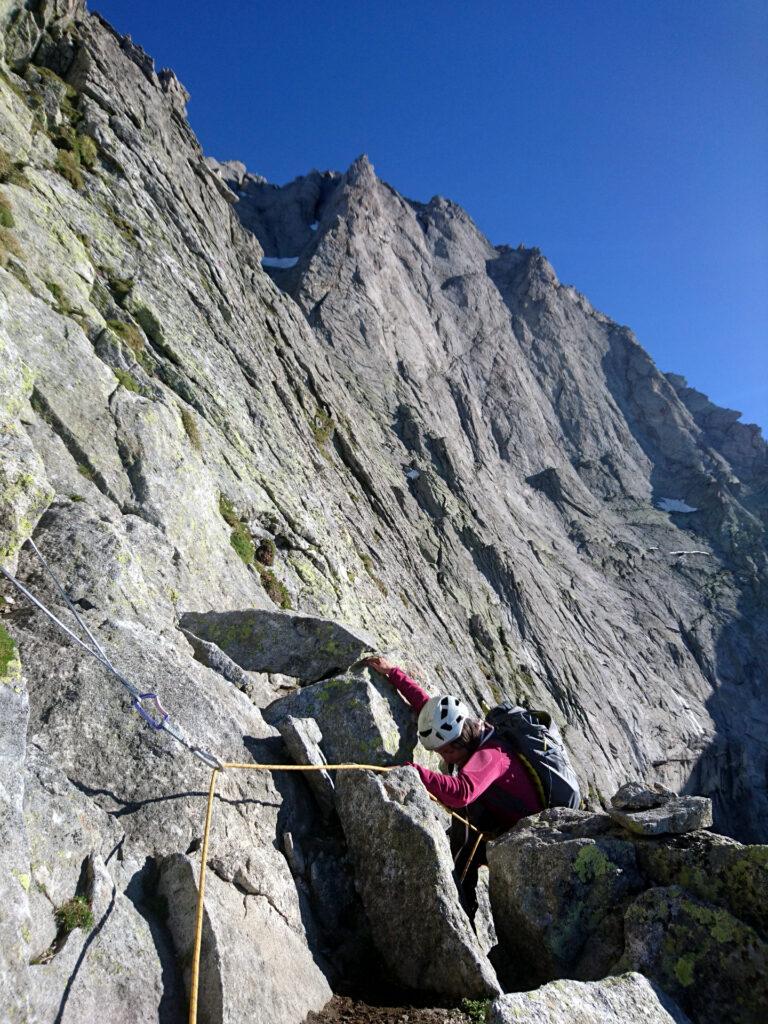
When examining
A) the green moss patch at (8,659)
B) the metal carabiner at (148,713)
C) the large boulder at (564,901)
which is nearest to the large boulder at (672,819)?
the large boulder at (564,901)

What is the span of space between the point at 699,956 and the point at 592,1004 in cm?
176

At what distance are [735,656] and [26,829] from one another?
111 m

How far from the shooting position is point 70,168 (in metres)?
25.6

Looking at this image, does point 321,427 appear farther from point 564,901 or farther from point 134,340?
point 564,901

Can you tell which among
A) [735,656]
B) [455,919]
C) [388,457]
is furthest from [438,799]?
[735,656]

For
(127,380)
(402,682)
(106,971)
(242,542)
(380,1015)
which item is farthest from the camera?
(242,542)

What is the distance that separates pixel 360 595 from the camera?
26734 millimetres

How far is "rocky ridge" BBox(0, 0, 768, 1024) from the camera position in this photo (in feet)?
19.3

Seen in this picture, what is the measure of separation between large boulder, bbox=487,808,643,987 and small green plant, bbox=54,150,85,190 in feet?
96.9

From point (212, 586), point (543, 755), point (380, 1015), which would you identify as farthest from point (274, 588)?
point (380, 1015)

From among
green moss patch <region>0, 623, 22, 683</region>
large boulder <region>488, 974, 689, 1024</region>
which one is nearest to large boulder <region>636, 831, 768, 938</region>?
large boulder <region>488, 974, 689, 1024</region>

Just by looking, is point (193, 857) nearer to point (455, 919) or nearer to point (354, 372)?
point (455, 919)

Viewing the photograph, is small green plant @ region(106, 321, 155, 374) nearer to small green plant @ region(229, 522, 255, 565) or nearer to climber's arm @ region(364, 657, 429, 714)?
small green plant @ region(229, 522, 255, 565)

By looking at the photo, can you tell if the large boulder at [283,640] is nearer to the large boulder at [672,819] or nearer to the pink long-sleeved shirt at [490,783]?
the pink long-sleeved shirt at [490,783]
